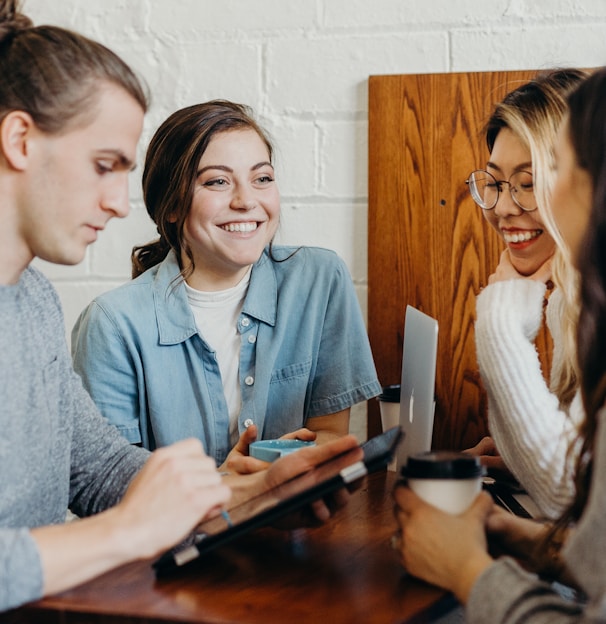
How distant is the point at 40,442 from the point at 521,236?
90cm

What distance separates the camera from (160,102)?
1907mm

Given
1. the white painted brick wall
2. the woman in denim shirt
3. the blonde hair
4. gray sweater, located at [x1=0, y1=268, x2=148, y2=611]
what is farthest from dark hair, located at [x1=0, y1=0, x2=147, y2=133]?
the white painted brick wall

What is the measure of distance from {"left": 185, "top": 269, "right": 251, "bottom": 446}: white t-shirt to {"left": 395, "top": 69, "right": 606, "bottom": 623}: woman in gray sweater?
75cm

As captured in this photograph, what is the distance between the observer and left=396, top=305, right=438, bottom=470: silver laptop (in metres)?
1.06

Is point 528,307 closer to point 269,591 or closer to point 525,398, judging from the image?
point 525,398

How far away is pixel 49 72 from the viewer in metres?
1.00

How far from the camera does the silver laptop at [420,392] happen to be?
106cm

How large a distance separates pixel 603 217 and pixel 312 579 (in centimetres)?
44

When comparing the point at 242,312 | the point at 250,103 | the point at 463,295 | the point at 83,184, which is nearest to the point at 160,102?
the point at 250,103

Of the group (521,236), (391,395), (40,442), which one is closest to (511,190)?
(521,236)

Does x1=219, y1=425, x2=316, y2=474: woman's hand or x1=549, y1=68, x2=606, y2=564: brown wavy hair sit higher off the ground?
x1=549, y1=68, x2=606, y2=564: brown wavy hair

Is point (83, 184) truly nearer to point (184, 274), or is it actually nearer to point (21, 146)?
point (21, 146)

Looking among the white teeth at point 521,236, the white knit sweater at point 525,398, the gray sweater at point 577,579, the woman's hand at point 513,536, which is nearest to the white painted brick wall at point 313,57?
the white teeth at point 521,236

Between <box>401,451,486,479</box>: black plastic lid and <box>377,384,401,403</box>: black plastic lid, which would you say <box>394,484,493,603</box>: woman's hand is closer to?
<box>401,451,486,479</box>: black plastic lid
